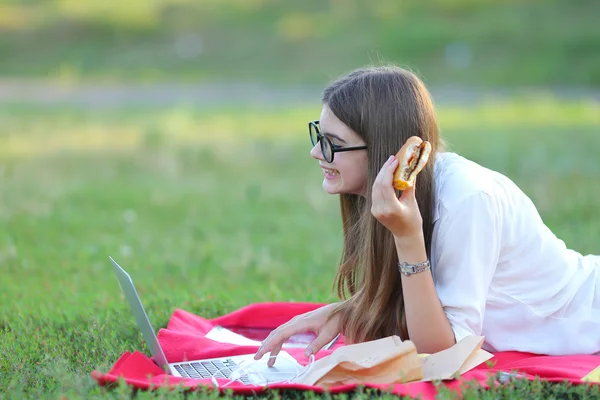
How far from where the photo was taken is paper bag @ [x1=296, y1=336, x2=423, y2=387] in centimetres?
354

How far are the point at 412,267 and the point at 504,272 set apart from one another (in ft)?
1.66

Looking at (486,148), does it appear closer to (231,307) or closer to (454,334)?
(231,307)

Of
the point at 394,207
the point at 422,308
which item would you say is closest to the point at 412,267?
the point at 422,308

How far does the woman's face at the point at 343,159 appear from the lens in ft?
12.3

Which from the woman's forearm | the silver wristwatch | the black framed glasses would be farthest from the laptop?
the black framed glasses

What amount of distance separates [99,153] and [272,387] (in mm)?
9098

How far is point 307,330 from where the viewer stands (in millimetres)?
3906

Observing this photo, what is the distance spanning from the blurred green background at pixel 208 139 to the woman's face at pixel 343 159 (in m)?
0.65

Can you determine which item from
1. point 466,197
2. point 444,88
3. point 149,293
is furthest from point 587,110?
point 466,197

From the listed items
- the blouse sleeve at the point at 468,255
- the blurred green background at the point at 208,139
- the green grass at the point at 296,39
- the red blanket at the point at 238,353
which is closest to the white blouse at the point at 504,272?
the blouse sleeve at the point at 468,255

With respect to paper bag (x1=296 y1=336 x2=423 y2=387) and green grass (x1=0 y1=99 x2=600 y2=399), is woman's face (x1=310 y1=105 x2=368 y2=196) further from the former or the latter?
green grass (x1=0 y1=99 x2=600 y2=399)

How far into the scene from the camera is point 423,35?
24828 millimetres

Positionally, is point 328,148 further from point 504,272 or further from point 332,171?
point 504,272

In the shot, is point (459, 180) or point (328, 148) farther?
point (328, 148)
